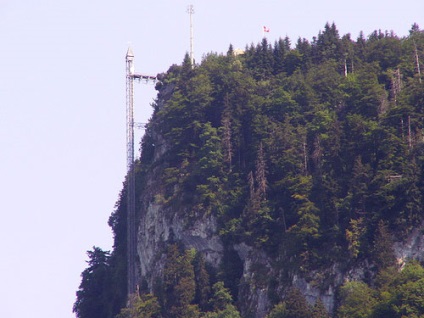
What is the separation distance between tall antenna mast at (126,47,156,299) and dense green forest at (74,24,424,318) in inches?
50.2

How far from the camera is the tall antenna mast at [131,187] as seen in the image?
4968 inches

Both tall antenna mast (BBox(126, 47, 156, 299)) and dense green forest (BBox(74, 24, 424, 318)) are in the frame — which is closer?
dense green forest (BBox(74, 24, 424, 318))

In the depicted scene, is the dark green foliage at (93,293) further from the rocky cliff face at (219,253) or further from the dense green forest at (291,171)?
the rocky cliff face at (219,253)

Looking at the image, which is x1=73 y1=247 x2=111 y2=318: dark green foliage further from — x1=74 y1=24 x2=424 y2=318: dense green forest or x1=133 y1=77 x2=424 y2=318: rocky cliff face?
x1=133 y1=77 x2=424 y2=318: rocky cliff face

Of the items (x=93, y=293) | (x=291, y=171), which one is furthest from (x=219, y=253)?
(x=93, y=293)

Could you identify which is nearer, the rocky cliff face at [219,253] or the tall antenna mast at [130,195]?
the rocky cliff face at [219,253]

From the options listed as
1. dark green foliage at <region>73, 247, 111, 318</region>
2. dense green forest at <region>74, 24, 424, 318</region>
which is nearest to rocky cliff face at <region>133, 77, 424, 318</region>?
dense green forest at <region>74, 24, 424, 318</region>

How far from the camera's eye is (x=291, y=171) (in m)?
117

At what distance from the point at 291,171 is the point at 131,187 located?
19014 millimetres

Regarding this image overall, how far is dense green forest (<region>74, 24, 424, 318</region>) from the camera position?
107 metres

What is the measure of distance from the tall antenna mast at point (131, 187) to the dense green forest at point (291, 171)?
1274 mm

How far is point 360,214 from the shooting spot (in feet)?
358

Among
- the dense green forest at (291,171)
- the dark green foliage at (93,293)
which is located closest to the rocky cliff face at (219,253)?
the dense green forest at (291,171)

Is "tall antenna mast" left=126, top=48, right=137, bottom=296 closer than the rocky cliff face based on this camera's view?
No
